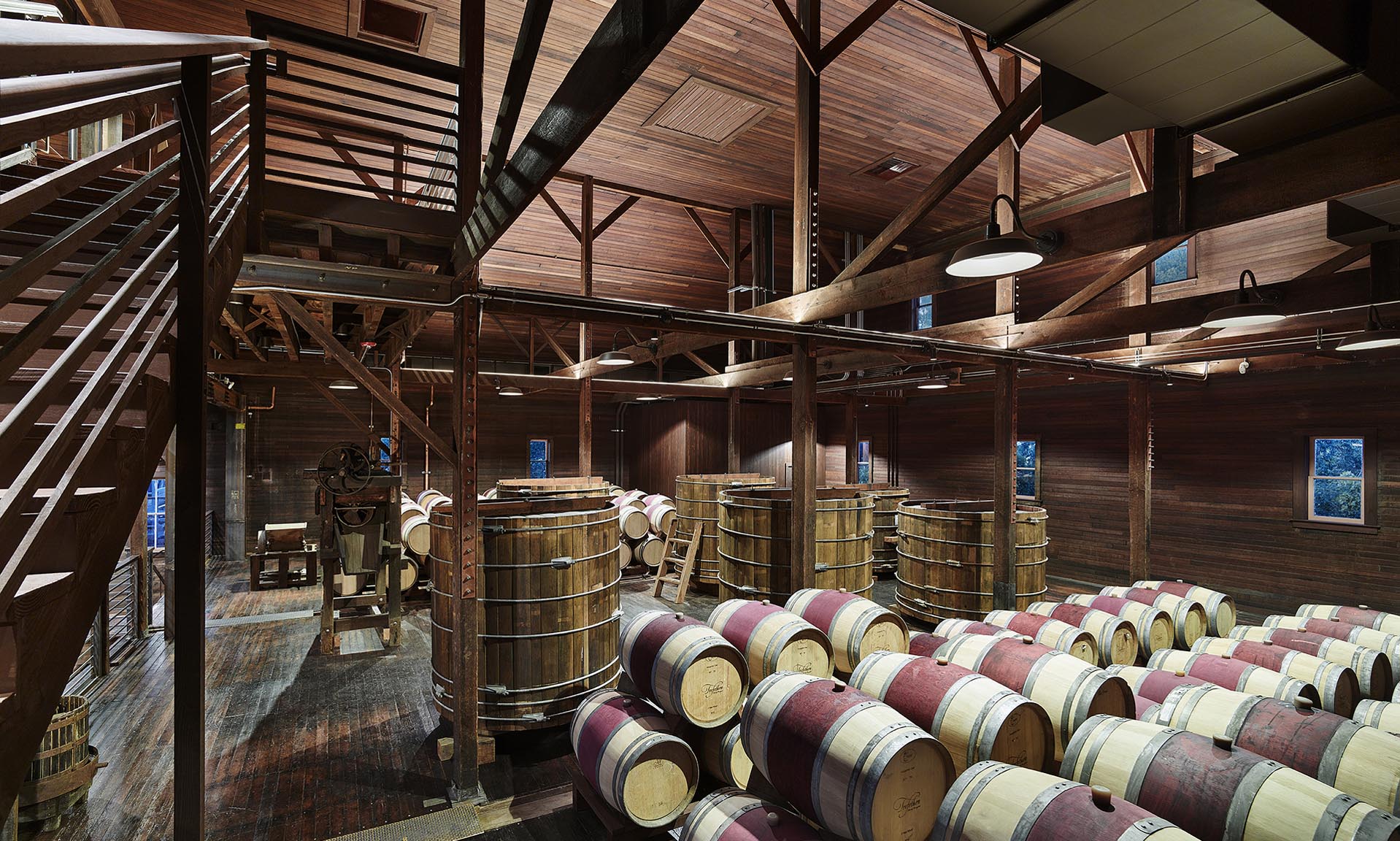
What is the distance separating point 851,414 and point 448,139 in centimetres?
1119

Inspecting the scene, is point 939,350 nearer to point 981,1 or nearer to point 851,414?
point 981,1

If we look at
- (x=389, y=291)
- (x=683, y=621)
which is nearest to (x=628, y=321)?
(x=389, y=291)

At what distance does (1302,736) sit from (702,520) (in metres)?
8.56

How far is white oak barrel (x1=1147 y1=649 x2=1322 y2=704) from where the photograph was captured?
4508 millimetres

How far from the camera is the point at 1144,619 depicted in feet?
21.4

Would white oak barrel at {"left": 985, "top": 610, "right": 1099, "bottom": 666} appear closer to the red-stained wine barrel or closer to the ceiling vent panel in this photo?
the red-stained wine barrel

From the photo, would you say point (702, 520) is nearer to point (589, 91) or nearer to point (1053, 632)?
point (1053, 632)

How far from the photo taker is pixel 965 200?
10.9 m

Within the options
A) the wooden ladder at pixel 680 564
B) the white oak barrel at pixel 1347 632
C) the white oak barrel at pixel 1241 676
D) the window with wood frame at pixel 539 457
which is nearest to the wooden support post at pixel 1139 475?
the white oak barrel at pixel 1347 632

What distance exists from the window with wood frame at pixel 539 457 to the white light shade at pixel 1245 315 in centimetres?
1724

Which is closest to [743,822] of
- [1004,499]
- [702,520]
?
[1004,499]

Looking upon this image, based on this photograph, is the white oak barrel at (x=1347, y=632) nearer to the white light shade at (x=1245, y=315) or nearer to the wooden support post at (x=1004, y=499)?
the wooden support post at (x=1004, y=499)

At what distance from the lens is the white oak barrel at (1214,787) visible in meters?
2.65

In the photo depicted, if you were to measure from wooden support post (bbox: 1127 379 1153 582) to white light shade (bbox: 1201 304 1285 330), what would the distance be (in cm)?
523
